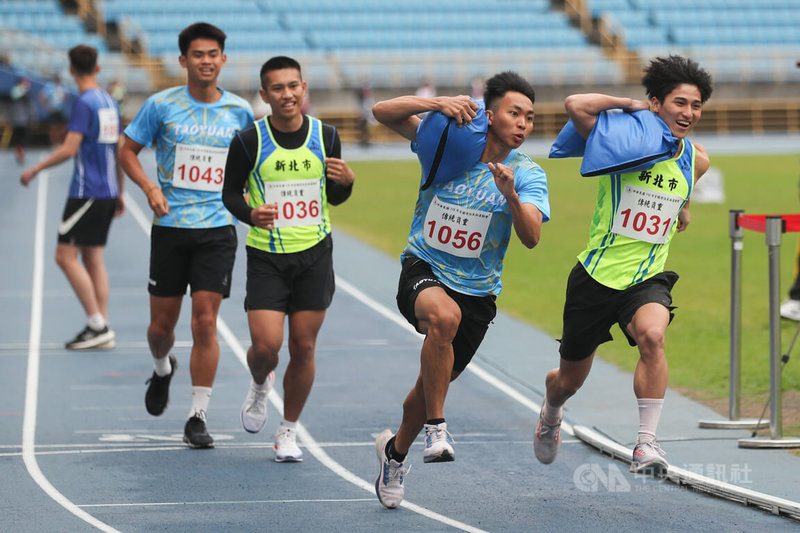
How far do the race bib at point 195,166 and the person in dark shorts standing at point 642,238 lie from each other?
219 centimetres

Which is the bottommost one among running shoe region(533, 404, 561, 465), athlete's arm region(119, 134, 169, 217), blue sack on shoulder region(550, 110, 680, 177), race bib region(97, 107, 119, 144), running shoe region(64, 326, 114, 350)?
running shoe region(64, 326, 114, 350)

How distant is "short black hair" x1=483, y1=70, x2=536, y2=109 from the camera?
5.40 m

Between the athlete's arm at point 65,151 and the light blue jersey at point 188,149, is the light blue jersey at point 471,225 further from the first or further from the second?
the athlete's arm at point 65,151

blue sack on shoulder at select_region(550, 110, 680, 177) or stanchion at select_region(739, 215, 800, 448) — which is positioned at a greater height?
blue sack on shoulder at select_region(550, 110, 680, 177)

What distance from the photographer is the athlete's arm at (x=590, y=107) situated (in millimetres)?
5664

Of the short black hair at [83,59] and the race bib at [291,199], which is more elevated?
the short black hair at [83,59]

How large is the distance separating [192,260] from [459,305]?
2.10 m

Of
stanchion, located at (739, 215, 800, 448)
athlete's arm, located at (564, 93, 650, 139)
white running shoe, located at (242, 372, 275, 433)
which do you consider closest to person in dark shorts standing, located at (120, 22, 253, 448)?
white running shoe, located at (242, 372, 275, 433)

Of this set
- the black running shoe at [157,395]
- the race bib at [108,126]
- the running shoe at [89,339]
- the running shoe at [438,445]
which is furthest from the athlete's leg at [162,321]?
the race bib at [108,126]

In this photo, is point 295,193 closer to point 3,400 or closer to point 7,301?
point 3,400

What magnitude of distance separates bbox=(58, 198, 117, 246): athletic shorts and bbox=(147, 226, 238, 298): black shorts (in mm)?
3139

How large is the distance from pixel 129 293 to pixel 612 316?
8.08m

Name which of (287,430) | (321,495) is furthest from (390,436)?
(287,430)

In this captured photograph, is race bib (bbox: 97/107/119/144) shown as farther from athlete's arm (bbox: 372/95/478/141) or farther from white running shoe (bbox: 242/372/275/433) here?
athlete's arm (bbox: 372/95/478/141)
